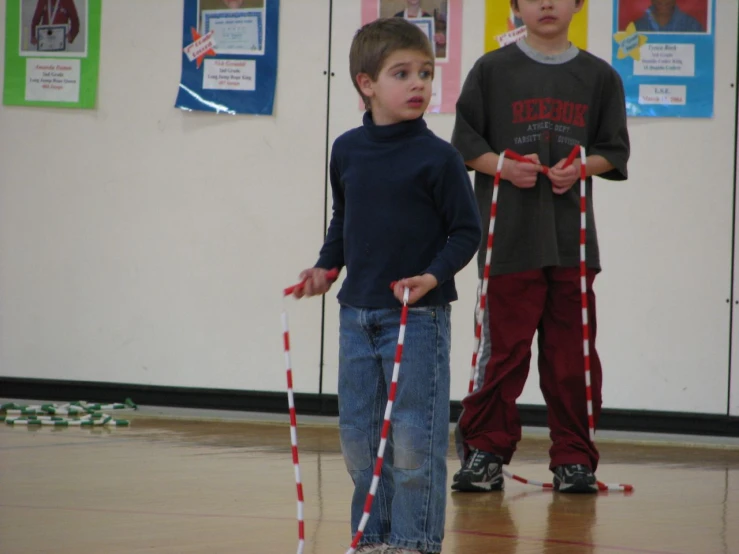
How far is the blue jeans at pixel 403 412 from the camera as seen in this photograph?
218 centimetres

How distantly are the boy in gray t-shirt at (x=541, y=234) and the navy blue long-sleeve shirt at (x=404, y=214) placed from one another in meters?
1.06

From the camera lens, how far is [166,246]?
5133 mm

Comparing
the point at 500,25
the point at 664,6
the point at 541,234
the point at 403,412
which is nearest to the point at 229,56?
the point at 500,25

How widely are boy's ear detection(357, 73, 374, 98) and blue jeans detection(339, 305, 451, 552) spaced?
0.40 m

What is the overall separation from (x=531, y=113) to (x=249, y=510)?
1.31 meters

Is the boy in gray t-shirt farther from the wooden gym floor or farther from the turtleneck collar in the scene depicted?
the turtleneck collar

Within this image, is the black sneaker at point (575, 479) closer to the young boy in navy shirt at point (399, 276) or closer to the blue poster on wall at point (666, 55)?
the young boy in navy shirt at point (399, 276)

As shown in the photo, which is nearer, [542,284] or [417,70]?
[417,70]

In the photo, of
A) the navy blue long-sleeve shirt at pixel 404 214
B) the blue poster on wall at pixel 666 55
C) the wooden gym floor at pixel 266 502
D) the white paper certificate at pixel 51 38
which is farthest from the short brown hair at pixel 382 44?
the white paper certificate at pixel 51 38

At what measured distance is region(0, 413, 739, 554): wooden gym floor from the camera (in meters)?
2.40

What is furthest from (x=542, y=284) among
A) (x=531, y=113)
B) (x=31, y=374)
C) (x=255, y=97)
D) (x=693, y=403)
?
(x=31, y=374)

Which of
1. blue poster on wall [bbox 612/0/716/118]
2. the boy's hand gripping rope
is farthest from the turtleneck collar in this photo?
blue poster on wall [bbox 612/0/716/118]

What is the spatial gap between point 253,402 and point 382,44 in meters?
3.01

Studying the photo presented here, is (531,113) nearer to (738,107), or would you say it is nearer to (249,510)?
(249,510)
